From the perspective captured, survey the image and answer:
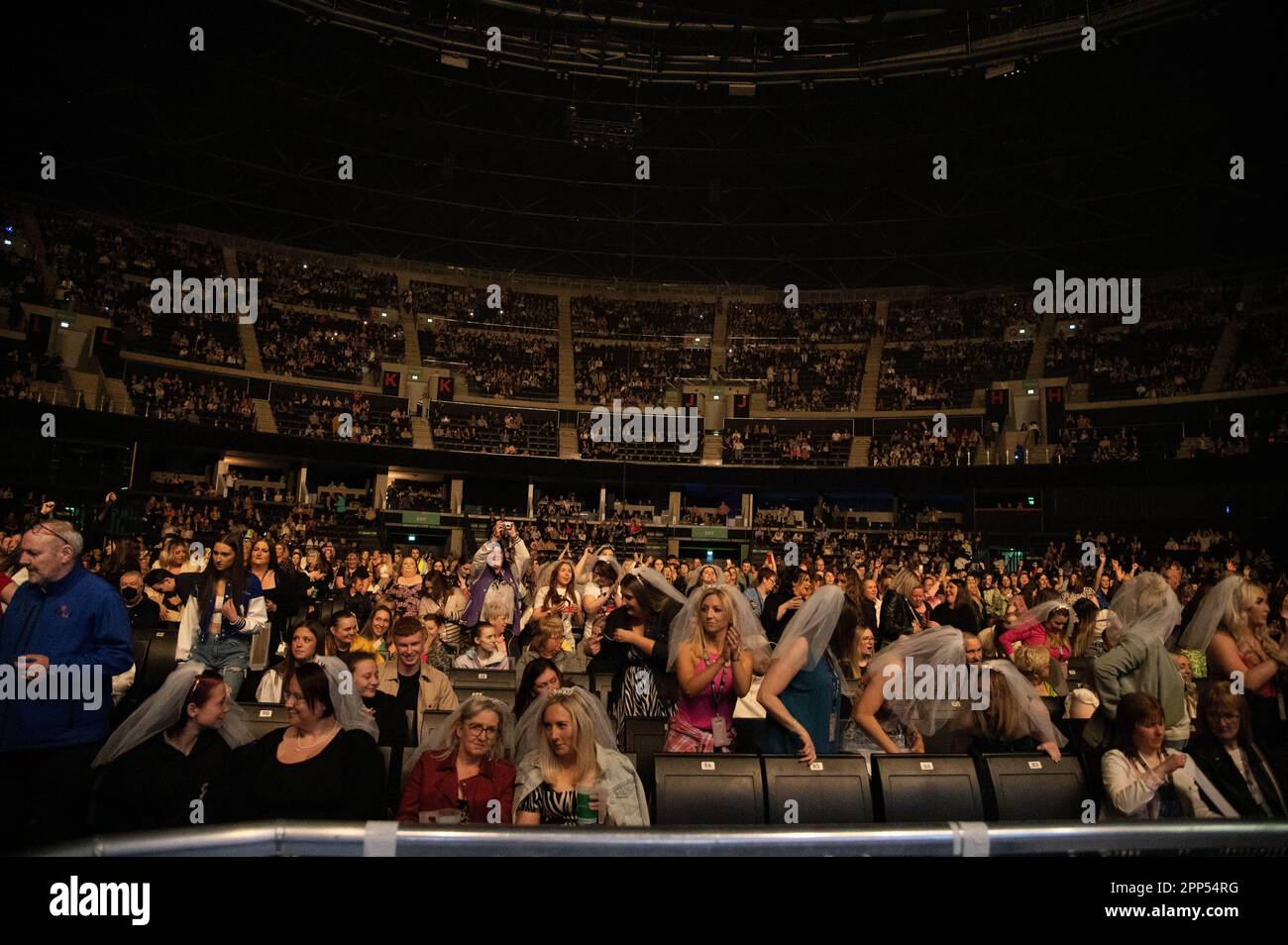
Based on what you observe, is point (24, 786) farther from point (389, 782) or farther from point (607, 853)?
point (607, 853)

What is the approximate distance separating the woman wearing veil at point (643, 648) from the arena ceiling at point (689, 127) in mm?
16664

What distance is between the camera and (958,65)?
22094 millimetres

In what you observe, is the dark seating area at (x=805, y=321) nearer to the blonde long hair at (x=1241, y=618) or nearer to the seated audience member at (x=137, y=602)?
the seated audience member at (x=137, y=602)

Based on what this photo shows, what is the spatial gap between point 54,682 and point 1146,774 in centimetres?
452

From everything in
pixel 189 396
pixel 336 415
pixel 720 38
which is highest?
pixel 720 38

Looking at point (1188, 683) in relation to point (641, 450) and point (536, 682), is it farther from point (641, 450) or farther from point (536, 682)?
point (641, 450)

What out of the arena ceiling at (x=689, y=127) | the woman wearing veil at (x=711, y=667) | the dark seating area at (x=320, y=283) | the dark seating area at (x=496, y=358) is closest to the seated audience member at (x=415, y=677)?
the woman wearing veil at (x=711, y=667)

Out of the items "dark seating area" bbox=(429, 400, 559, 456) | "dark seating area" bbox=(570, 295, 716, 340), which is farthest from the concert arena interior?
"dark seating area" bbox=(570, 295, 716, 340)

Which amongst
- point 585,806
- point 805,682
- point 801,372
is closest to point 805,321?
point 801,372

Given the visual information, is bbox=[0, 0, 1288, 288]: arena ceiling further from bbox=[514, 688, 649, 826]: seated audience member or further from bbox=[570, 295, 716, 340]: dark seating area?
bbox=[514, 688, 649, 826]: seated audience member

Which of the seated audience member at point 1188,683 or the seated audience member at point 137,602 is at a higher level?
the seated audience member at point 137,602

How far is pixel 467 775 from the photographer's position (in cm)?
386

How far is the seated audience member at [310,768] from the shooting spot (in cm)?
358

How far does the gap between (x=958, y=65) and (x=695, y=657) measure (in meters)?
21.7
